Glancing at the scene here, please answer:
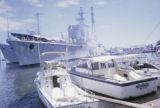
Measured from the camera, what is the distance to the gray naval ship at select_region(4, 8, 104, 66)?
5728cm

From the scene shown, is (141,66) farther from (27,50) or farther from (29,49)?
(27,50)

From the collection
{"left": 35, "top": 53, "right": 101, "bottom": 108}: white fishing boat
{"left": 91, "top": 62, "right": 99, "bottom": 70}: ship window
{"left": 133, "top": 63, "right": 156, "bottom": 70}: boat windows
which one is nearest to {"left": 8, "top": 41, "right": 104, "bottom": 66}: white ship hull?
{"left": 133, "top": 63, "right": 156, "bottom": 70}: boat windows

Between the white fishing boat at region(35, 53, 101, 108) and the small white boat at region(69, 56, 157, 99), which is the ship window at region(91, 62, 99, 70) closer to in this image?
the small white boat at region(69, 56, 157, 99)

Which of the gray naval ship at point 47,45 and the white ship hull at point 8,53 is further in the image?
the white ship hull at point 8,53

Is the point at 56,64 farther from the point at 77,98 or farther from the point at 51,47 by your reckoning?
the point at 51,47

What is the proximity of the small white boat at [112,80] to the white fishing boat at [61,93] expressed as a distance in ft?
6.29

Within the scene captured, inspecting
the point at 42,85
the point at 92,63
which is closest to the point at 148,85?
the point at 92,63

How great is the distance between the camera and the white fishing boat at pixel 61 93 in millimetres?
11453

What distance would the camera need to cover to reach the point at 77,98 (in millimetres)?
12547

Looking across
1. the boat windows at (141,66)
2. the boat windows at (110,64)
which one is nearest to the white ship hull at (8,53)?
the boat windows at (141,66)

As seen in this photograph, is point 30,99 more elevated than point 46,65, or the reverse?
point 46,65

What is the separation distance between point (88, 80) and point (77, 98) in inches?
180

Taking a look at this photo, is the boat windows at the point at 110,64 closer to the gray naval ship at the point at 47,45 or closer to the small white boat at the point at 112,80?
the small white boat at the point at 112,80

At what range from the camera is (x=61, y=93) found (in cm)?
1438
